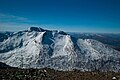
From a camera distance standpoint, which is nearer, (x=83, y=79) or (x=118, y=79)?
(x=118, y=79)

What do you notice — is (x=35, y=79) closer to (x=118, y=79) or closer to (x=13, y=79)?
(x=13, y=79)

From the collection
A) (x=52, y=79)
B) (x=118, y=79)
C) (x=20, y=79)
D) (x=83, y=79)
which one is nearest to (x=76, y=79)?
(x=83, y=79)

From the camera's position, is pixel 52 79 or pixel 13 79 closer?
pixel 13 79

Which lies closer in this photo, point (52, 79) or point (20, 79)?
point (20, 79)

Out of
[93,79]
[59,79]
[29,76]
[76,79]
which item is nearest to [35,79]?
[29,76]

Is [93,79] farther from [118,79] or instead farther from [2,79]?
[2,79]

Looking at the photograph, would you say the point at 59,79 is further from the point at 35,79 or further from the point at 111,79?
the point at 111,79

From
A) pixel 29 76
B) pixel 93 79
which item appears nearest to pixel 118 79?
pixel 93 79
